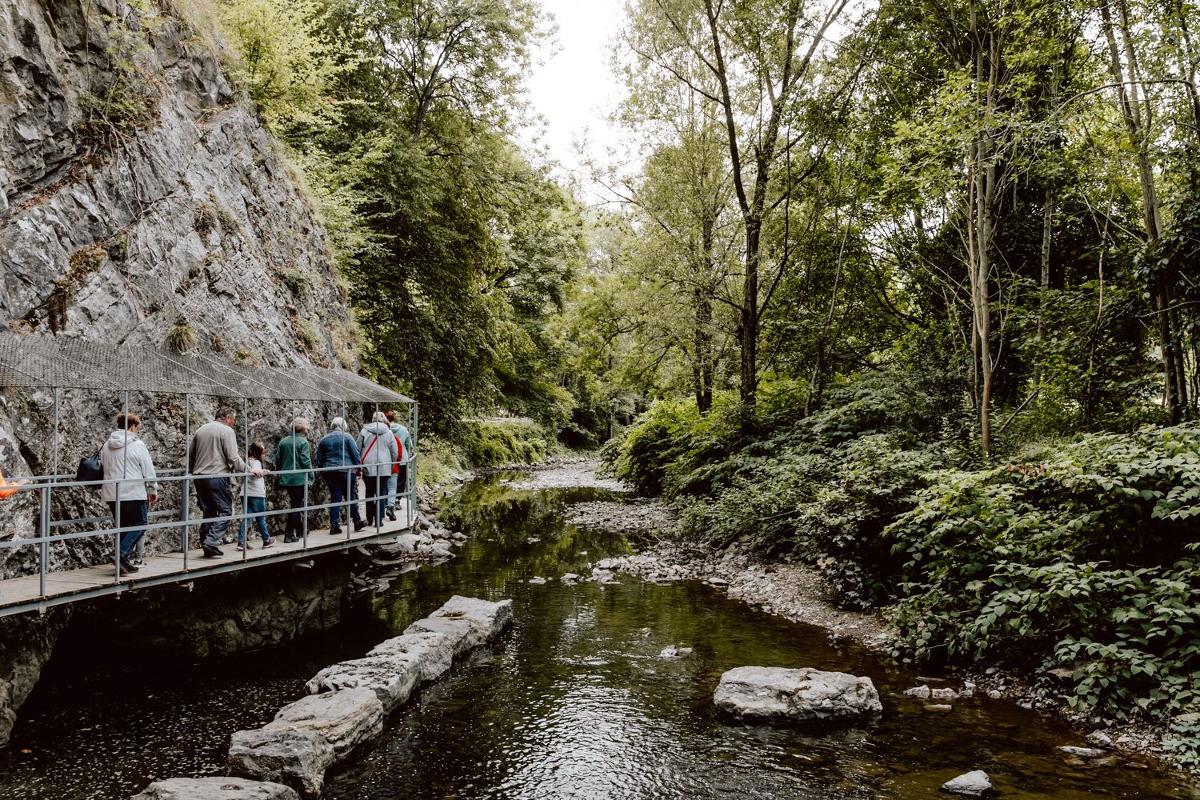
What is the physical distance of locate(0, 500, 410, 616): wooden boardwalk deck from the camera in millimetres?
7305

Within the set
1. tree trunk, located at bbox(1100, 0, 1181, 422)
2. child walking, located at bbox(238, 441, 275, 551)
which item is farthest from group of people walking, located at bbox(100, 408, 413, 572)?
tree trunk, located at bbox(1100, 0, 1181, 422)

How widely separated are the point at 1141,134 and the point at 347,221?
18029 millimetres

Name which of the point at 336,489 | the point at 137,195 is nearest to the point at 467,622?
the point at 336,489

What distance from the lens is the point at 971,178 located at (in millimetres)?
13391

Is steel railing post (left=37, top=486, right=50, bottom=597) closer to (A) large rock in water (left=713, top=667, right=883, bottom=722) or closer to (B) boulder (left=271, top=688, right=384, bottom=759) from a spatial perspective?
(B) boulder (left=271, top=688, right=384, bottom=759)

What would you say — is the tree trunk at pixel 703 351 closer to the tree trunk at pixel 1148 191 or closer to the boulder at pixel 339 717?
the tree trunk at pixel 1148 191

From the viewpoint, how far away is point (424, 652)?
9664 mm

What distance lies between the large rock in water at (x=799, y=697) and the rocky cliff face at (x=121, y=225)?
7.87 metres

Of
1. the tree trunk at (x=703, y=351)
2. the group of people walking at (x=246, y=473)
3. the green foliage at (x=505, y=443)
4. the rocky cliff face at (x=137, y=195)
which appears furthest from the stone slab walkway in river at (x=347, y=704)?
the green foliage at (x=505, y=443)

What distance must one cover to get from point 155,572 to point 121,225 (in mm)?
5851

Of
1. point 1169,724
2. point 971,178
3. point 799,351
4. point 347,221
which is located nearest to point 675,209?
point 799,351

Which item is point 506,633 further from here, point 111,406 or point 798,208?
point 798,208

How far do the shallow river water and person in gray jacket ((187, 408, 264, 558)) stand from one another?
6.64ft

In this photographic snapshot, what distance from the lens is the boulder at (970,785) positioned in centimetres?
636
